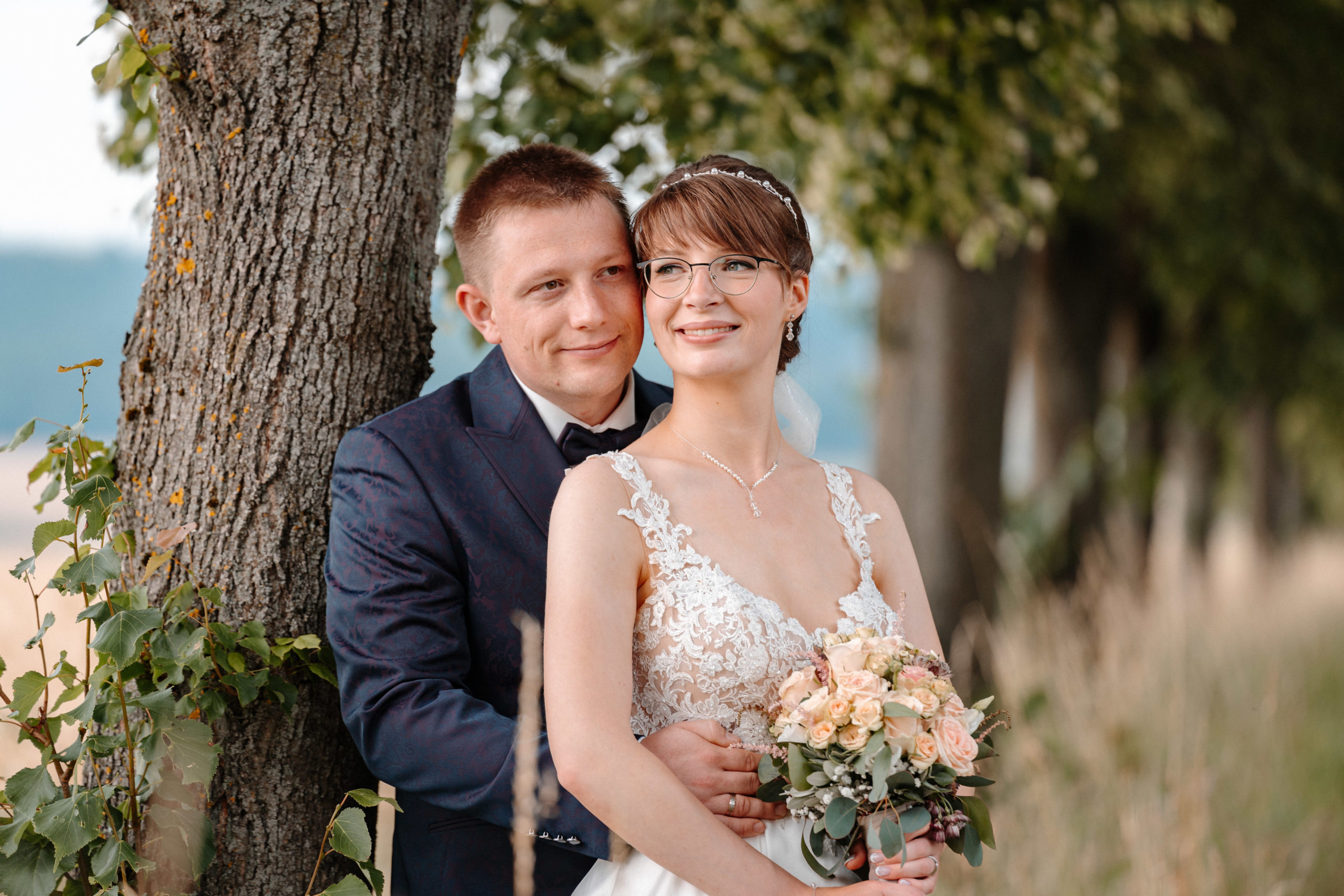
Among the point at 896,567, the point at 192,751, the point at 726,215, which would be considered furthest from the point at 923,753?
the point at 192,751

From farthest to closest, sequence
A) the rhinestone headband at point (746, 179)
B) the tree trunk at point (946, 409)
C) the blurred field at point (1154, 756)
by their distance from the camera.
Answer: the tree trunk at point (946, 409), the blurred field at point (1154, 756), the rhinestone headband at point (746, 179)

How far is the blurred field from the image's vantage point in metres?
4.18

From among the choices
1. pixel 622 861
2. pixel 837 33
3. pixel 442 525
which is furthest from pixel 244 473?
pixel 837 33

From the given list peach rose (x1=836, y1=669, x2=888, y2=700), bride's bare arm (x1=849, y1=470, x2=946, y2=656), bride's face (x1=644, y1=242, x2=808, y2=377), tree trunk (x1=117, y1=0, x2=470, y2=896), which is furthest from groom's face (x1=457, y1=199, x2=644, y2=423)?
peach rose (x1=836, y1=669, x2=888, y2=700)

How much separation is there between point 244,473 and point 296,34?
1.06 m

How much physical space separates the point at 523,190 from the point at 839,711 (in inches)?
58.1

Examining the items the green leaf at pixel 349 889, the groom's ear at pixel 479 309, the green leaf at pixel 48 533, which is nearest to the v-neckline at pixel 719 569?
the groom's ear at pixel 479 309

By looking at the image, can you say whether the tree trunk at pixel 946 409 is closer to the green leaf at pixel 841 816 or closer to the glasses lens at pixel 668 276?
the glasses lens at pixel 668 276

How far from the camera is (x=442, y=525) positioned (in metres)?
2.43

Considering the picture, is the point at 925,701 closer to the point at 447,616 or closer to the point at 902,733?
the point at 902,733

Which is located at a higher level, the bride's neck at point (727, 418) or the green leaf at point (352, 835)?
the bride's neck at point (727, 418)

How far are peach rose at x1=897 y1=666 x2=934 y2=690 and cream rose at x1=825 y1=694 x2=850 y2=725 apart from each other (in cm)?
12

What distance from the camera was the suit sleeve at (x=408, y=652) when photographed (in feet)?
7.26

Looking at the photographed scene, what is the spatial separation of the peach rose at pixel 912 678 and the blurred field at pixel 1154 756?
2.34m
